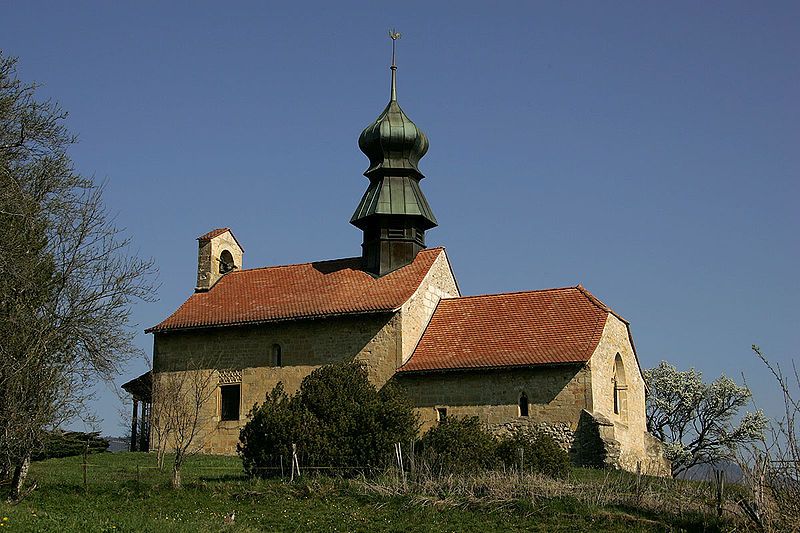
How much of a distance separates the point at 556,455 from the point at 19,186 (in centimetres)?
1368

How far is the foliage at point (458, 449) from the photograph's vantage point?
76.9ft

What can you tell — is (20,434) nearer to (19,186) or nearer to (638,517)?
(19,186)

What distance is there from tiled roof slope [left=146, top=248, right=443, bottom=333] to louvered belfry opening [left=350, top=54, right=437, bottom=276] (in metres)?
0.68

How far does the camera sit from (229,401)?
34.8 metres

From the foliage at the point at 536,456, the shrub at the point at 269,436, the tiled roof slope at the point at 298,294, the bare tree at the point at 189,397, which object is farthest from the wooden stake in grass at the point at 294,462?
the bare tree at the point at 189,397

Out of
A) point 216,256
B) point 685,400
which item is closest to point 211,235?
point 216,256

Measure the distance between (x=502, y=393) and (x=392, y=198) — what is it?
28.6 ft

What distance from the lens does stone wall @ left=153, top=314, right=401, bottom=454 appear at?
32562mm

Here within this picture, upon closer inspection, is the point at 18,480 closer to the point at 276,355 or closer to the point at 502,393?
the point at 276,355

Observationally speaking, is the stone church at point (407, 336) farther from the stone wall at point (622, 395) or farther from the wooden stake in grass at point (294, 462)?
the wooden stake in grass at point (294, 462)

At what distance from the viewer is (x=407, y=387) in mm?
31766

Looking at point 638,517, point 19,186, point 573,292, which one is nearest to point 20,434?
point 19,186

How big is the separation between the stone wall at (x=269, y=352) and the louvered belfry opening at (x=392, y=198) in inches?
119

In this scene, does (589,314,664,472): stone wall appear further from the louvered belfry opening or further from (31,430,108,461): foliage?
(31,430,108,461): foliage
